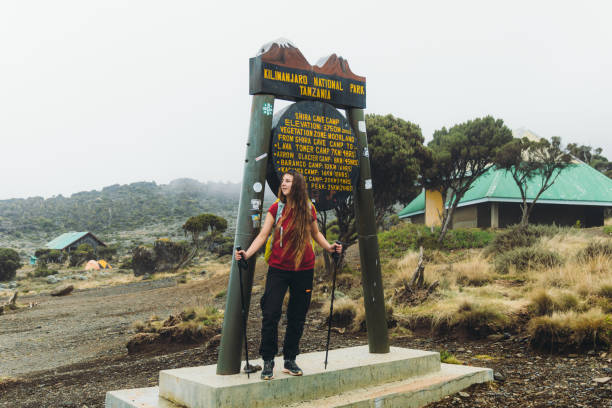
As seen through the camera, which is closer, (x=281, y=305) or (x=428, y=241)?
(x=281, y=305)

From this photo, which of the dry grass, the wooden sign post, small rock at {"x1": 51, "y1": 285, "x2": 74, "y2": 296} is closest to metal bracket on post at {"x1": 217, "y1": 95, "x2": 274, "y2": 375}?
the wooden sign post

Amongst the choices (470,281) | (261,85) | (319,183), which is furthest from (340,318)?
(261,85)

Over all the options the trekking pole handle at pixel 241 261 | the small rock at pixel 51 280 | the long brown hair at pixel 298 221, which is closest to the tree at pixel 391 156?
the long brown hair at pixel 298 221

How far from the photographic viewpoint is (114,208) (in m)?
112

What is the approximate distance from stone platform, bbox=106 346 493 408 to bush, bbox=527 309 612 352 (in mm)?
1891

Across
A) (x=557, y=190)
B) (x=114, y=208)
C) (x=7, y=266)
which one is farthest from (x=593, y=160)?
(x=114, y=208)

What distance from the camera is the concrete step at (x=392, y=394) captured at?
15.1ft

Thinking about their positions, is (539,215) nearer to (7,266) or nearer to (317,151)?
(317,151)

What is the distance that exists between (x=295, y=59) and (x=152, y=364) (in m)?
5.95

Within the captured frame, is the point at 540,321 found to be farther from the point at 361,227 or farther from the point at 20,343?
the point at 20,343

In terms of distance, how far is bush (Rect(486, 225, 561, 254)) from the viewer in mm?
16797

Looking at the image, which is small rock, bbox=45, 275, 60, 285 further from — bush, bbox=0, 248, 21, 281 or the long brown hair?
the long brown hair

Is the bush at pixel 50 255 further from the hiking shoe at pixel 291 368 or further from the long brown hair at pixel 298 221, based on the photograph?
the long brown hair at pixel 298 221

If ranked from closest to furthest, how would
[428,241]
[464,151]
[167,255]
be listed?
[428,241] < [464,151] < [167,255]
